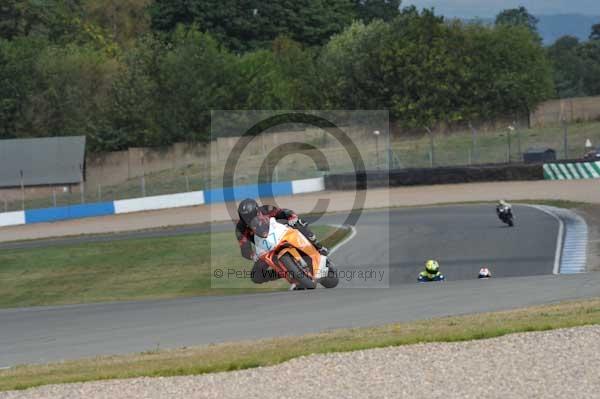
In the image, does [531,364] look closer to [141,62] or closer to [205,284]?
[205,284]

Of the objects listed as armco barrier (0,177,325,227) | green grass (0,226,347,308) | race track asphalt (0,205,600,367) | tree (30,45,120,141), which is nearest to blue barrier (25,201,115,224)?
armco barrier (0,177,325,227)

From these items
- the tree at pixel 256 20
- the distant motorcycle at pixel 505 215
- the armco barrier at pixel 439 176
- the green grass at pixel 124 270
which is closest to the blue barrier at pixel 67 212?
the armco barrier at pixel 439 176

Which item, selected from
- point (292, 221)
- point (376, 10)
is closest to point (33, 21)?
point (376, 10)

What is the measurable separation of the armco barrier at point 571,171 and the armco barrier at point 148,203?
33.3ft

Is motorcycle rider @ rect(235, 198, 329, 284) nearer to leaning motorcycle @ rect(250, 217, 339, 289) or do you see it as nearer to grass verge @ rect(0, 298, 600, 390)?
leaning motorcycle @ rect(250, 217, 339, 289)

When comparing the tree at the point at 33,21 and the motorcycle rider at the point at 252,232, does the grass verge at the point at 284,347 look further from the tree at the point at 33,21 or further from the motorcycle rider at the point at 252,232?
the tree at the point at 33,21

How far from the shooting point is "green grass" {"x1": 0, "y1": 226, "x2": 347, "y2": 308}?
23.8 m

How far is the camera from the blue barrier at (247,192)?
4803 cm

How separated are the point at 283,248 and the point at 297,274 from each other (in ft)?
2.20

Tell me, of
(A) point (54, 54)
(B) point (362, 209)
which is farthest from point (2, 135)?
(B) point (362, 209)

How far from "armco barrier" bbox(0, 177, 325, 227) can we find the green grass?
43.4 ft

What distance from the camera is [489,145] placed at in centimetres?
5403

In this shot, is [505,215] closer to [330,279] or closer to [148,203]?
[330,279]

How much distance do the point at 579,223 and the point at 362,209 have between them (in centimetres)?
1185
